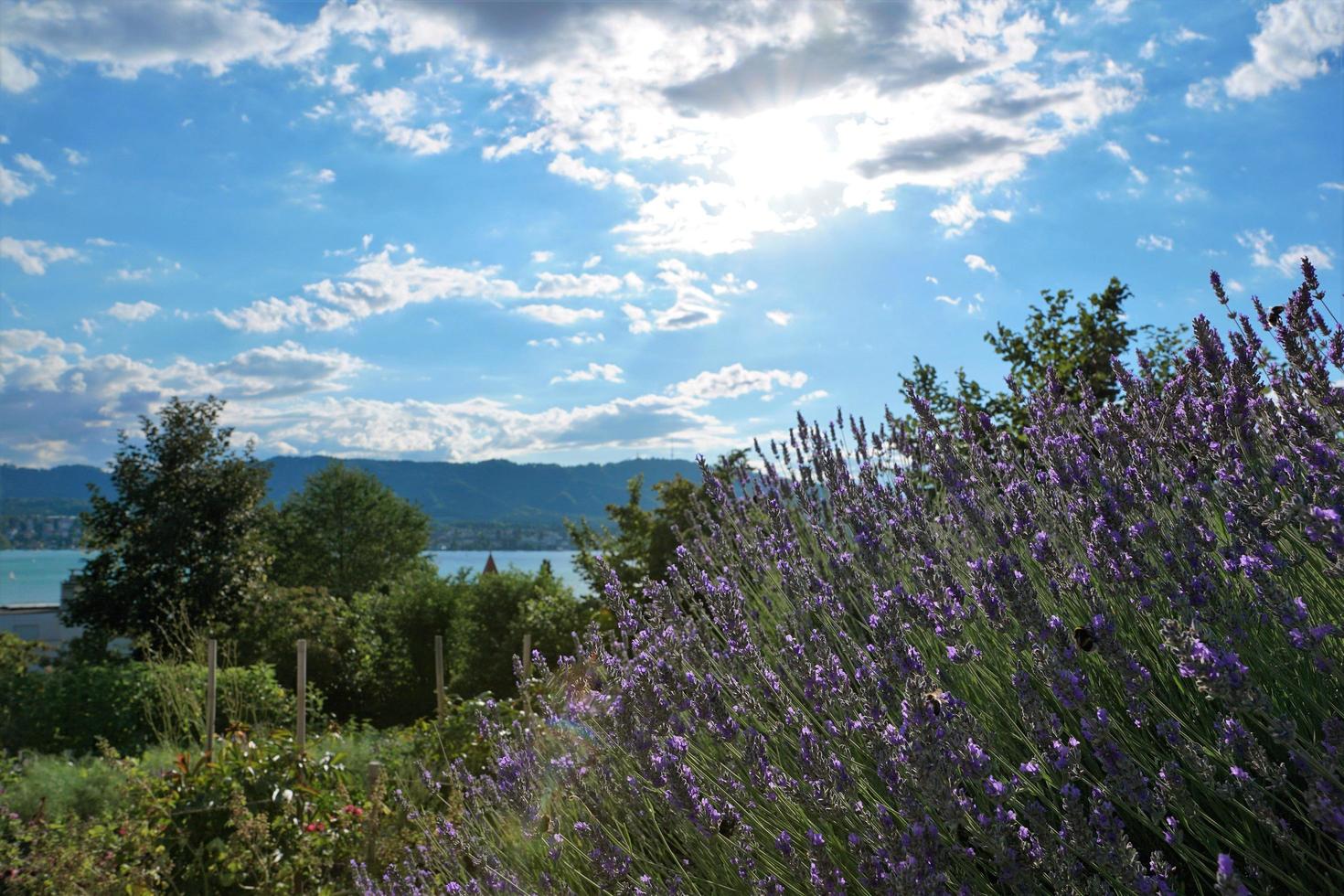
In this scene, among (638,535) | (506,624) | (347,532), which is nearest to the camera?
(638,535)

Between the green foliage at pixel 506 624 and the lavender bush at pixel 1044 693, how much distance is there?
8958mm

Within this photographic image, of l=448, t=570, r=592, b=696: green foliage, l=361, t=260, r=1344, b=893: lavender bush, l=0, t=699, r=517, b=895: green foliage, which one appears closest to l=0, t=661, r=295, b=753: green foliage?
l=448, t=570, r=592, b=696: green foliage

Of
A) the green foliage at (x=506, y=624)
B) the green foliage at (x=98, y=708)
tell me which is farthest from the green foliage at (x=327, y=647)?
the green foliage at (x=98, y=708)

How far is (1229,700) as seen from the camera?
1.33 m

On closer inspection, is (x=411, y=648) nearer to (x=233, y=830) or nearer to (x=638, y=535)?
(x=638, y=535)

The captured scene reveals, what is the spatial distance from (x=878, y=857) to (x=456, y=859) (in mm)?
1875

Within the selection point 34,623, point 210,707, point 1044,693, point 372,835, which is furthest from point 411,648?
point 34,623

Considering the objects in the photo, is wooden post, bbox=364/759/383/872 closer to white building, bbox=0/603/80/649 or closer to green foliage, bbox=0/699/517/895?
green foliage, bbox=0/699/517/895

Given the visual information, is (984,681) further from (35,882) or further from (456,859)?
(35,882)

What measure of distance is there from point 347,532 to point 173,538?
50.9ft

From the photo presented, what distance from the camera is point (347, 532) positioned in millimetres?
33531

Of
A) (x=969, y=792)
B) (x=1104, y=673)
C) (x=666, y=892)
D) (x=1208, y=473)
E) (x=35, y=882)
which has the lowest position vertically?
(x=35, y=882)

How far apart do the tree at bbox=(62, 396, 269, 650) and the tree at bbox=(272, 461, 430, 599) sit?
11.3 m

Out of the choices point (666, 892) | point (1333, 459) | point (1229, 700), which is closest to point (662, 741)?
point (666, 892)
